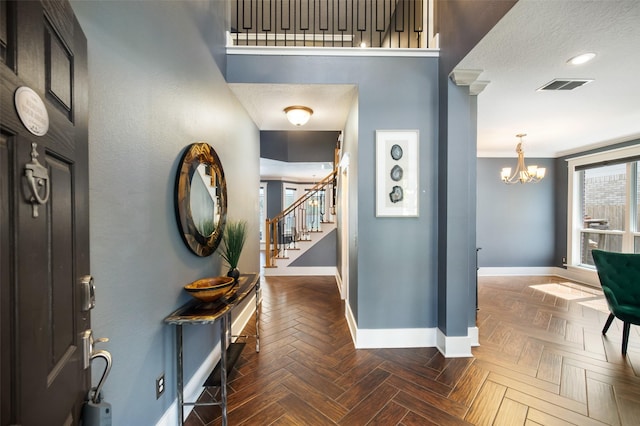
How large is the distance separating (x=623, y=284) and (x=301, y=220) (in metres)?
5.05

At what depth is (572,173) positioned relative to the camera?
5.05 meters

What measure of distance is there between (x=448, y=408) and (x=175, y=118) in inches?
111

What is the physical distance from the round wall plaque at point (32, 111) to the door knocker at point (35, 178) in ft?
0.14

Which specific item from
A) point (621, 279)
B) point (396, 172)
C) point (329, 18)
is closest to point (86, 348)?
point (396, 172)

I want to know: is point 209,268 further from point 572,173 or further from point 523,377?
point 572,173

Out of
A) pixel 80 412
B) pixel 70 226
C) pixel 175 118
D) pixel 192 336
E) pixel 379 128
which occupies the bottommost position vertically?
pixel 192 336

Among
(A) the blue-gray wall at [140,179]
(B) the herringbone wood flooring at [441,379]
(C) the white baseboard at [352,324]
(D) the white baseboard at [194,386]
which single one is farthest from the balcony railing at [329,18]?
(D) the white baseboard at [194,386]

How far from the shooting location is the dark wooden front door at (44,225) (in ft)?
1.51

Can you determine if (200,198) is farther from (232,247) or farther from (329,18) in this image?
(329,18)

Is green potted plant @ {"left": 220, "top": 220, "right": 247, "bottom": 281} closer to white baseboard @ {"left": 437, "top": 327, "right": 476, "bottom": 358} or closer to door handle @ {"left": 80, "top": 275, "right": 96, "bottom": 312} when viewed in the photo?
door handle @ {"left": 80, "top": 275, "right": 96, "bottom": 312}

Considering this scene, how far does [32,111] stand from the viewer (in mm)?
524

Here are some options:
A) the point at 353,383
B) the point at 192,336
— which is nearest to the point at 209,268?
the point at 192,336

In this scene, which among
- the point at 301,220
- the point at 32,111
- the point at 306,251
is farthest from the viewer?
the point at 301,220

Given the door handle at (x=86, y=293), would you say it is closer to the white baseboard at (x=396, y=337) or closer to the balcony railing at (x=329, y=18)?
the white baseboard at (x=396, y=337)
